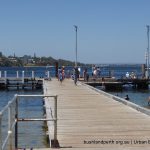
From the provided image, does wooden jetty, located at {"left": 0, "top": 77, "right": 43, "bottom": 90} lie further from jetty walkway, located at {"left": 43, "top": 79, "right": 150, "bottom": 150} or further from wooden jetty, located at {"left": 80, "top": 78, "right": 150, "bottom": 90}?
jetty walkway, located at {"left": 43, "top": 79, "right": 150, "bottom": 150}

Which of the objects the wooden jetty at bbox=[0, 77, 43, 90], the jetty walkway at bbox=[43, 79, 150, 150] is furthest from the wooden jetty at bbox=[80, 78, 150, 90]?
the jetty walkway at bbox=[43, 79, 150, 150]

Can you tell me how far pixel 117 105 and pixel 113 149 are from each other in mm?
10713

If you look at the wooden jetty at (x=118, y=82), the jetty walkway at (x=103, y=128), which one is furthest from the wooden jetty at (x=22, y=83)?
the jetty walkway at (x=103, y=128)

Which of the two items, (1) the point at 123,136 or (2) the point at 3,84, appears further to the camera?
(2) the point at 3,84

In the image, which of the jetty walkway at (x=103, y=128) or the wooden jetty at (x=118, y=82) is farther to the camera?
the wooden jetty at (x=118, y=82)

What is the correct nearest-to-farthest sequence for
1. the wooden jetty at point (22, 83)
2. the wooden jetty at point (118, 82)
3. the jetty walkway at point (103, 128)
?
the jetty walkway at point (103, 128) < the wooden jetty at point (118, 82) < the wooden jetty at point (22, 83)

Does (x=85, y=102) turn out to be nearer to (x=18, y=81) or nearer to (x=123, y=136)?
(x=123, y=136)

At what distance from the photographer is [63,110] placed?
814 inches

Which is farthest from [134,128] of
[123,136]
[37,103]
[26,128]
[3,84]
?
[3,84]

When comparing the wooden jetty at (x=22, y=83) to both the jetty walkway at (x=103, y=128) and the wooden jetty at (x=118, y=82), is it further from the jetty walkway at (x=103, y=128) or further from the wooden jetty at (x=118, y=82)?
the jetty walkway at (x=103, y=128)

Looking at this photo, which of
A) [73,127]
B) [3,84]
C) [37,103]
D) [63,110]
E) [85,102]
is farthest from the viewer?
[3,84]

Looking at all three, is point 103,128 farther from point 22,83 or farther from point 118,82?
point 22,83

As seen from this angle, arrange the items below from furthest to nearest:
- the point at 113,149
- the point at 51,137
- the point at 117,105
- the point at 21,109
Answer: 1. the point at 21,109
2. the point at 117,105
3. the point at 51,137
4. the point at 113,149

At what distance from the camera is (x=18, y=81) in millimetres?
60969
